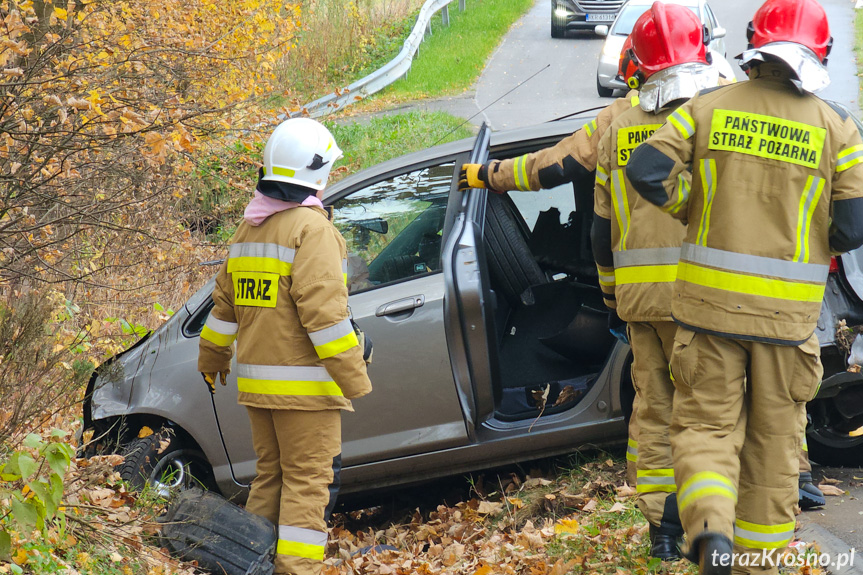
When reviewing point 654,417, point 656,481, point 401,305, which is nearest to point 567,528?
point 656,481

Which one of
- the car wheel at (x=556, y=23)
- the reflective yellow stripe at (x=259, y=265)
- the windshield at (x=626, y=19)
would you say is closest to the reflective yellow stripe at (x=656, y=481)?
the reflective yellow stripe at (x=259, y=265)

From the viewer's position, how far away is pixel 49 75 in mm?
4781

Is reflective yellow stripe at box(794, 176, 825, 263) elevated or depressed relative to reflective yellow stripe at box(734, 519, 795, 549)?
elevated

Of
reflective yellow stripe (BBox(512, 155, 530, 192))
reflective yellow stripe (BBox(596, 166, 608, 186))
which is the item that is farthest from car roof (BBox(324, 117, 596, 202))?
reflective yellow stripe (BBox(596, 166, 608, 186))

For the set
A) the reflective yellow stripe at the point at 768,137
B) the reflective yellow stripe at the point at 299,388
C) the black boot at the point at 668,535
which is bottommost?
the black boot at the point at 668,535

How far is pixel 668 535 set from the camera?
316cm

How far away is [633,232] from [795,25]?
915 millimetres

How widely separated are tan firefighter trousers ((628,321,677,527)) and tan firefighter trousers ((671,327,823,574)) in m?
0.41

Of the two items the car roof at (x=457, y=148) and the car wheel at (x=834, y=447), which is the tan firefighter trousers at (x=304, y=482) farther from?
the car wheel at (x=834, y=447)

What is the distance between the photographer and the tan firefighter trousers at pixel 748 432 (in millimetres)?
2725

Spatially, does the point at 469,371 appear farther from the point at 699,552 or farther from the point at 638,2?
the point at 638,2

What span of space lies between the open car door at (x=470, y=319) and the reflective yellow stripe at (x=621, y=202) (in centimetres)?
73

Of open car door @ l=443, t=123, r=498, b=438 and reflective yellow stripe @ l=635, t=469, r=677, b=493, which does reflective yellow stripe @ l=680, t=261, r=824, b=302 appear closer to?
reflective yellow stripe @ l=635, t=469, r=677, b=493

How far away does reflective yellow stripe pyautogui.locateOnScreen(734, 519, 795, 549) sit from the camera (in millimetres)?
2764
